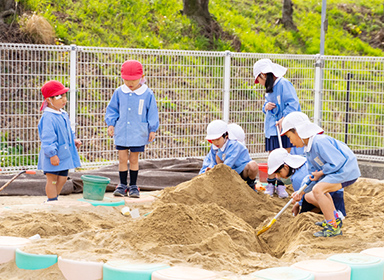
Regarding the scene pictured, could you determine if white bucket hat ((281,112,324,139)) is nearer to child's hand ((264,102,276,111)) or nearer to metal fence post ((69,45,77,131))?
child's hand ((264,102,276,111))

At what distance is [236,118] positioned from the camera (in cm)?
960

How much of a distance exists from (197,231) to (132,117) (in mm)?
2832

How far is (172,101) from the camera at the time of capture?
912cm

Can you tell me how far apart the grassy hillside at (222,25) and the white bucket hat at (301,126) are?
789 cm

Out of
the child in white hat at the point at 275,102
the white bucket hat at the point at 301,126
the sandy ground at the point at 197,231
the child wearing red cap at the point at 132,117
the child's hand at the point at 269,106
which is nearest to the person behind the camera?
the sandy ground at the point at 197,231

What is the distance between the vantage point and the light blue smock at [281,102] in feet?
22.7

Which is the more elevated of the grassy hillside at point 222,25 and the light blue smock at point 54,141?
the grassy hillside at point 222,25

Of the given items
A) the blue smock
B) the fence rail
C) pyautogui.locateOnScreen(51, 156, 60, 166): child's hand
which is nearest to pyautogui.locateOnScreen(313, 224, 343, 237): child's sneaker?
the blue smock

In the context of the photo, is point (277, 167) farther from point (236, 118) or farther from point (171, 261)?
point (236, 118)

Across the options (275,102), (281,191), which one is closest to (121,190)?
(281,191)

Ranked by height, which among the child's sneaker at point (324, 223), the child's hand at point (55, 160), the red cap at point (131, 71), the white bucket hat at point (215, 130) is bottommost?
the child's sneaker at point (324, 223)

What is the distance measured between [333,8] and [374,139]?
10.9 metres

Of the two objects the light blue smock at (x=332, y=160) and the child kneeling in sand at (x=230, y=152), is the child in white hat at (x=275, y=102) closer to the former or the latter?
the child kneeling in sand at (x=230, y=152)

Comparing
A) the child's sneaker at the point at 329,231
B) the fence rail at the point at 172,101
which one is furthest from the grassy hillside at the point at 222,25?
the child's sneaker at the point at 329,231
